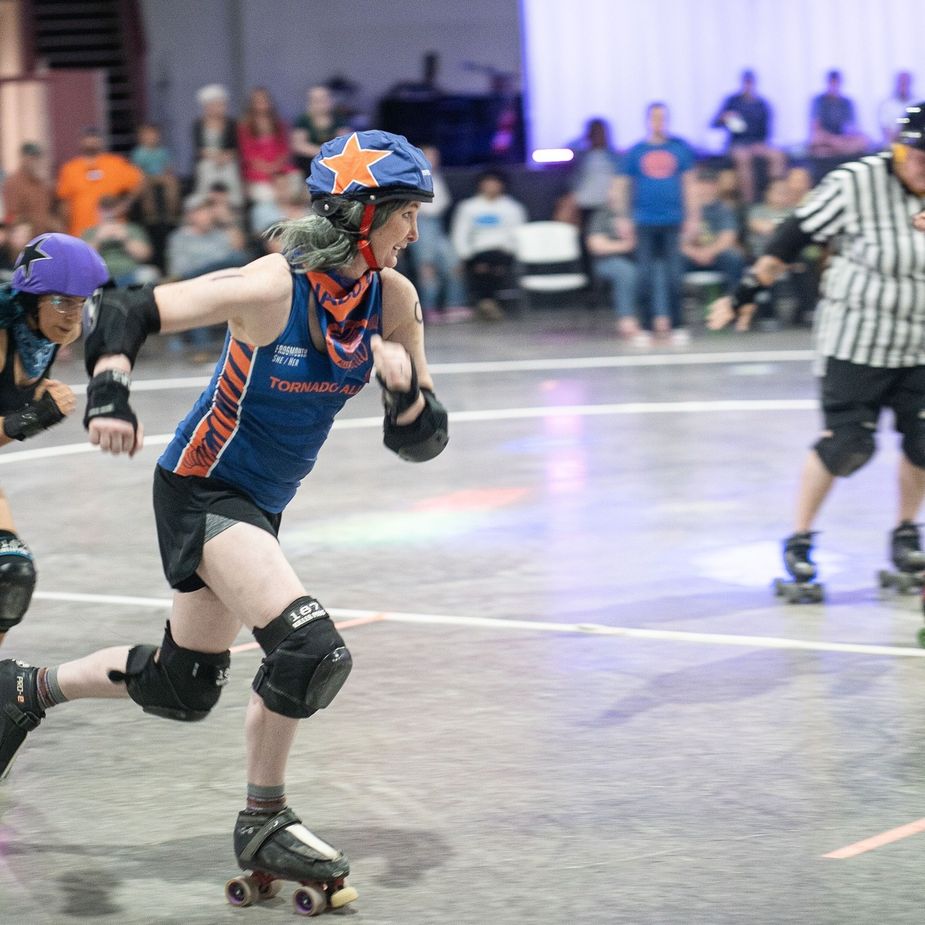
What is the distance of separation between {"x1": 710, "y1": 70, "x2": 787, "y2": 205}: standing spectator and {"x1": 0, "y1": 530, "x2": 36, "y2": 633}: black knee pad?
12329mm

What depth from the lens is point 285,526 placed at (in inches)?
318

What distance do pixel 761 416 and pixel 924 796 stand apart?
625 centimetres

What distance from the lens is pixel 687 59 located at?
18.6m

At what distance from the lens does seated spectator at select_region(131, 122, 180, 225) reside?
49.6ft

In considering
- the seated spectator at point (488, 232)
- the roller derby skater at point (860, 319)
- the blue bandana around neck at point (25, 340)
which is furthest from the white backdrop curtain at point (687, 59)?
the blue bandana around neck at point (25, 340)

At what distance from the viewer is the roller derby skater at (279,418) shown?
3.79 m

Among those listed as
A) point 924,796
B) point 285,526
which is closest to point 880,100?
point 285,526

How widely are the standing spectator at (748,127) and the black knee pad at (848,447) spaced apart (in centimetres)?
1012

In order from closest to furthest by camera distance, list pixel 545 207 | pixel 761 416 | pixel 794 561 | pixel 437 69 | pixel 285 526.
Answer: pixel 794 561
pixel 285 526
pixel 761 416
pixel 545 207
pixel 437 69

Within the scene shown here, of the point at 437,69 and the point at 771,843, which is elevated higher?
the point at 437,69

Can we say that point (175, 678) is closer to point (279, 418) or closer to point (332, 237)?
point (279, 418)

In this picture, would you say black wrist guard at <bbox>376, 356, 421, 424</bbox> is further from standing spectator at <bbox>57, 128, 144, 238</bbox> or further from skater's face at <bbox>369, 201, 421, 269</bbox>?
standing spectator at <bbox>57, 128, 144, 238</bbox>

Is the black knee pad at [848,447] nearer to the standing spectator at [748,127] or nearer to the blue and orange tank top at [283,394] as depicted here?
the blue and orange tank top at [283,394]

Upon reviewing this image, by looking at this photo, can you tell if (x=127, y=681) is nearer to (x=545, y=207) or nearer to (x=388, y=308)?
(x=388, y=308)
